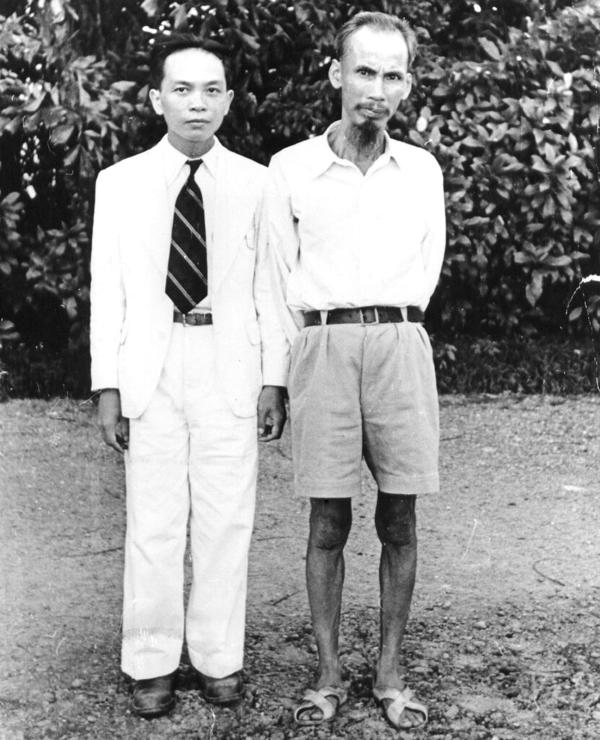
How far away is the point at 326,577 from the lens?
3375 mm

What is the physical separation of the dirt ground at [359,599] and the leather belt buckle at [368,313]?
122cm

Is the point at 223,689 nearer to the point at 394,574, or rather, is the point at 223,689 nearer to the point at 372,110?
the point at 394,574

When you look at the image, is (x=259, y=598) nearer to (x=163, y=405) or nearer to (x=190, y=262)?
(x=163, y=405)

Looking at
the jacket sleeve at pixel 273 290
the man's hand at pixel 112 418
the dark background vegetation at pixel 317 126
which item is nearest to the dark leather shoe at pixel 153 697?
the man's hand at pixel 112 418

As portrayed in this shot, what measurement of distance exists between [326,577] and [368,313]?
842mm

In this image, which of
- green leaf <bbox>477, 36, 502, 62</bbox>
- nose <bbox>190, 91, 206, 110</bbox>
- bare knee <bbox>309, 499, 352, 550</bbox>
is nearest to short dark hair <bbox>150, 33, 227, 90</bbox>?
nose <bbox>190, 91, 206, 110</bbox>

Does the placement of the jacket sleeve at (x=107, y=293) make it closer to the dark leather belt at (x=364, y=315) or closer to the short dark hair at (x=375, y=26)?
the dark leather belt at (x=364, y=315)

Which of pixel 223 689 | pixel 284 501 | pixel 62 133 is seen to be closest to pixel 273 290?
pixel 223 689

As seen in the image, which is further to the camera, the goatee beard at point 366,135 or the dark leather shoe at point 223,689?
the dark leather shoe at point 223,689

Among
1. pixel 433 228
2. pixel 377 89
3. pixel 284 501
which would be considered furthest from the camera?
pixel 284 501

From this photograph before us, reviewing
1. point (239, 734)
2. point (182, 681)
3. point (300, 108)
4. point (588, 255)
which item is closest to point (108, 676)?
point (182, 681)

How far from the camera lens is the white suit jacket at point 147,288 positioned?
3287mm

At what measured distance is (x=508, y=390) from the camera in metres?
7.92

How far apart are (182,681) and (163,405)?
0.95 m
